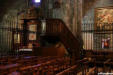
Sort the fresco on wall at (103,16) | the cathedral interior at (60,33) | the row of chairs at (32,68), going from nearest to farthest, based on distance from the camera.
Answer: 1. the row of chairs at (32,68)
2. the cathedral interior at (60,33)
3. the fresco on wall at (103,16)

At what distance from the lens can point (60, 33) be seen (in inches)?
404

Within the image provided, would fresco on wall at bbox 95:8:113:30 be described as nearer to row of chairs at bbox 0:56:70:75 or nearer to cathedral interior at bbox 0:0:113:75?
cathedral interior at bbox 0:0:113:75

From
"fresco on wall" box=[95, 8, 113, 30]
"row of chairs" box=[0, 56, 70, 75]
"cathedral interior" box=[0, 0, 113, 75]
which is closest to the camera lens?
"row of chairs" box=[0, 56, 70, 75]

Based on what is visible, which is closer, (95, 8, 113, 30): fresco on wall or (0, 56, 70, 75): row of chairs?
(0, 56, 70, 75): row of chairs

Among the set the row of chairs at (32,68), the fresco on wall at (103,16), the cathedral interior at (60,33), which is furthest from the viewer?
the fresco on wall at (103,16)

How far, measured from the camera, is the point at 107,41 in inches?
609

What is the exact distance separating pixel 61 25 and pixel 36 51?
241 cm

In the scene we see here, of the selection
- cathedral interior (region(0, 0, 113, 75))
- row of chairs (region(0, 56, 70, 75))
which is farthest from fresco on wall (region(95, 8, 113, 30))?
row of chairs (region(0, 56, 70, 75))

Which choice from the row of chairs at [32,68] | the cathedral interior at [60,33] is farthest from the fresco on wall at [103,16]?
the row of chairs at [32,68]

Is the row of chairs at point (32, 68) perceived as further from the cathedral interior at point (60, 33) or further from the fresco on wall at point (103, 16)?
the fresco on wall at point (103, 16)

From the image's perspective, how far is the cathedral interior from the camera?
8.46 m

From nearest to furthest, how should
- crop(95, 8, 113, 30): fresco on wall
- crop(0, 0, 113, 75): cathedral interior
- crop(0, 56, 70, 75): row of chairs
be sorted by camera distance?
crop(0, 56, 70, 75): row of chairs < crop(0, 0, 113, 75): cathedral interior < crop(95, 8, 113, 30): fresco on wall

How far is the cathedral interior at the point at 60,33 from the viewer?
8.46 meters

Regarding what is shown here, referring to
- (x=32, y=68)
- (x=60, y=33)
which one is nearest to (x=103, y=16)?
(x=60, y=33)
